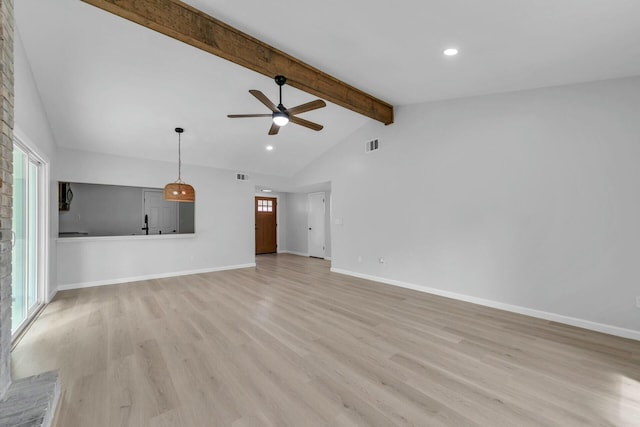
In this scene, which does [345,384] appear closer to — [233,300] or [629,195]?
[233,300]

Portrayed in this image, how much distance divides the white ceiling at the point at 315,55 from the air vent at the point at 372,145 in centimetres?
92

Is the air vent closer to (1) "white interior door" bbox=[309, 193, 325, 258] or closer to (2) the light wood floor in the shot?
(2) the light wood floor

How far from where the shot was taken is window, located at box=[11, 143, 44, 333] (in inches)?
Result: 124

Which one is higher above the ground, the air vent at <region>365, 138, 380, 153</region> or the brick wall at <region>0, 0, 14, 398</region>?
the air vent at <region>365, 138, 380, 153</region>

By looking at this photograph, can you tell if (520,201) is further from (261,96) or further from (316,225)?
(316,225)

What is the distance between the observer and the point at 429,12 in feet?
7.77

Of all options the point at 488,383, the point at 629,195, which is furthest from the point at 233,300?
the point at 629,195

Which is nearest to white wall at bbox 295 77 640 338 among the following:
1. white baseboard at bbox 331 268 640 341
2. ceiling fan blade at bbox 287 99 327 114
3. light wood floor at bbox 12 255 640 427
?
white baseboard at bbox 331 268 640 341

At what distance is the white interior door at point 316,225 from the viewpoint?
8.88 metres

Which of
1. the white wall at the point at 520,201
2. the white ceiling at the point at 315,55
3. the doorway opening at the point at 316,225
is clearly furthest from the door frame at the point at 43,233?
the doorway opening at the point at 316,225

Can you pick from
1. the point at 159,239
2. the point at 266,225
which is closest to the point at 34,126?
the point at 159,239

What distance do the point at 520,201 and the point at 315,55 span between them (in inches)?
131

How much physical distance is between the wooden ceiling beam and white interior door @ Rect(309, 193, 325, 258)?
4.93m

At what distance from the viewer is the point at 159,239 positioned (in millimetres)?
6008
